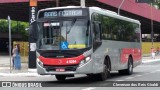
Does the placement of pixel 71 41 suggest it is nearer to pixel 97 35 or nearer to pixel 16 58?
pixel 97 35

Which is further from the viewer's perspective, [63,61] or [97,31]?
[97,31]

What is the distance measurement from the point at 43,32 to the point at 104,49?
9.65ft

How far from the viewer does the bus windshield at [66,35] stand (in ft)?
55.8

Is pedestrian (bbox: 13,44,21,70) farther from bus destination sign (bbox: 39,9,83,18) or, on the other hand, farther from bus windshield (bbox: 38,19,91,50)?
bus windshield (bbox: 38,19,91,50)

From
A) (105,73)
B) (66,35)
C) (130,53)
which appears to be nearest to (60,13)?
(66,35)

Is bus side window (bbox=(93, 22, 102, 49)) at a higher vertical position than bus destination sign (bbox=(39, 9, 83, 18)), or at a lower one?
lower

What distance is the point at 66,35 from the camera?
56.1ft

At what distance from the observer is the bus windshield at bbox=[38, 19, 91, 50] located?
17000 millimetres

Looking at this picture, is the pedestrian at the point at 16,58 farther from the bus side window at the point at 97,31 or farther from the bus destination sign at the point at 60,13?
the bus side window at the point at 97,31

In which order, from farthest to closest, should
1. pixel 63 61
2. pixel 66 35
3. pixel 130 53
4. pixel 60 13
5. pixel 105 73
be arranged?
1. pixel 130 53
2. pixel 105 73
3. pixel 60 13
4. pixel 66 35
5. pixel 63 61

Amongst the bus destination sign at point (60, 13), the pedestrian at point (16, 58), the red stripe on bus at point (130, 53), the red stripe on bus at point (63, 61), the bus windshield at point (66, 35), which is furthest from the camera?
the pedestrian at point (16, 58)

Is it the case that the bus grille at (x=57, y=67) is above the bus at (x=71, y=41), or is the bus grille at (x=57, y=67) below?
below

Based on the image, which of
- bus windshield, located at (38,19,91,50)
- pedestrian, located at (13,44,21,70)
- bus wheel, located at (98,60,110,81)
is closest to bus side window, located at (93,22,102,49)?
bus windshield, located at (38,19,91,50)

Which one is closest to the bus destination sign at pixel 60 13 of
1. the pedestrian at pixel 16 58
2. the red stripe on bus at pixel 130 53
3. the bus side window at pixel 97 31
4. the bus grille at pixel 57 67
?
the bus side window at pixel 97 31
